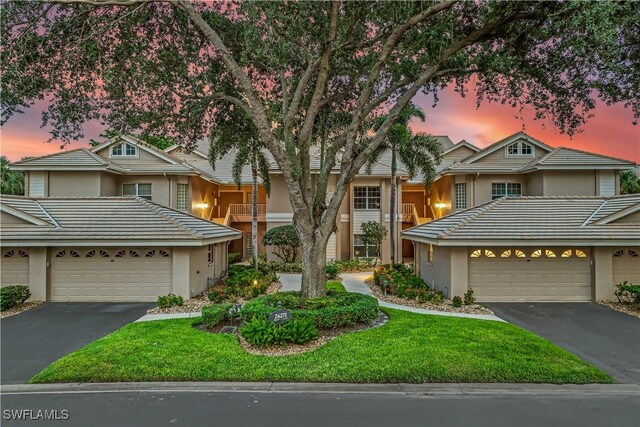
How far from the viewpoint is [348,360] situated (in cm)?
727

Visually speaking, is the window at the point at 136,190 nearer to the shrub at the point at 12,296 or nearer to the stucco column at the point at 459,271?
the shrub at the point at 12,296

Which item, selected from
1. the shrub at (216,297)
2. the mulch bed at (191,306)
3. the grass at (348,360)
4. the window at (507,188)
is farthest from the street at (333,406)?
the window at (507,188)

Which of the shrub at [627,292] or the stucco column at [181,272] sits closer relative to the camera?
the shrub at [627,292]

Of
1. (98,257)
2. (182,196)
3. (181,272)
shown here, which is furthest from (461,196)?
(98,257)

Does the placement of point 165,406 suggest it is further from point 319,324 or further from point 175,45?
Result: point 175,45

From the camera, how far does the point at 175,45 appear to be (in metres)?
11.7

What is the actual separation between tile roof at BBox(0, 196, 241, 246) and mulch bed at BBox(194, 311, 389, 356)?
15.2 feet

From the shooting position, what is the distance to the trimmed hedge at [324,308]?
29.5 ft

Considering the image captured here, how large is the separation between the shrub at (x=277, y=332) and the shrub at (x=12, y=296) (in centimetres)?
916

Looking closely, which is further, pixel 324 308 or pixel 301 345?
pixel 324 308

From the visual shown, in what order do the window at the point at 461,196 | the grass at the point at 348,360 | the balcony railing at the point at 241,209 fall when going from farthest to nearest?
the balcony railing at the point at 241,209 → the window at the point at 461,196 → the grass at the point at 348,360

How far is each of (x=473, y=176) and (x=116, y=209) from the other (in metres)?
19.7

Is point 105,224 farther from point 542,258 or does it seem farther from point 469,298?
point 542,258

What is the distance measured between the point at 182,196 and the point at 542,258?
1940 centimetres
